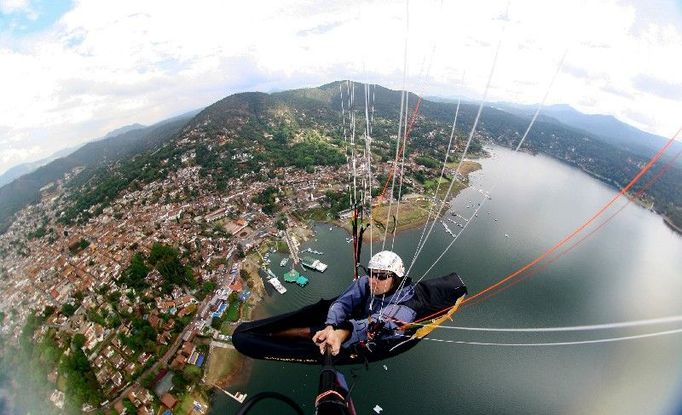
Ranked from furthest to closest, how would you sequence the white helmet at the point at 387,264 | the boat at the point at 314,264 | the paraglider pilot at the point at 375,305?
the boat at the point at 314,264 → the white helmet at the point at 387,264 → the paraglider pilot at the point at 375,305

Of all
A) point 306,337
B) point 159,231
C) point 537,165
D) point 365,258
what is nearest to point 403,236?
point 365,258

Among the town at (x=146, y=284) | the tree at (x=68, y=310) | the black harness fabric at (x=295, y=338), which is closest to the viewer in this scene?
the black harness fabric at (x=295, y=338)

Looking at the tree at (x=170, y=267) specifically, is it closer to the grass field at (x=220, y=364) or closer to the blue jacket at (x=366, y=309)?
the grass field at (x=220, y=364)

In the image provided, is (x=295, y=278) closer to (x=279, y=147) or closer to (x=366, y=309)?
(x=366, y=309)

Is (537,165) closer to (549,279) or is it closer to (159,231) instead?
(549,279)

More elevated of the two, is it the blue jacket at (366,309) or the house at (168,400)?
the blue jacket at (366,309)

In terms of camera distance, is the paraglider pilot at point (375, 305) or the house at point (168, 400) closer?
the paraglider pilot at point (375, 305)

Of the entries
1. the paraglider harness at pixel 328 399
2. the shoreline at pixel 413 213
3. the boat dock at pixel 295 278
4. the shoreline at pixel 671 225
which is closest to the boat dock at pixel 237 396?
the boat dock at pixel 295 278
